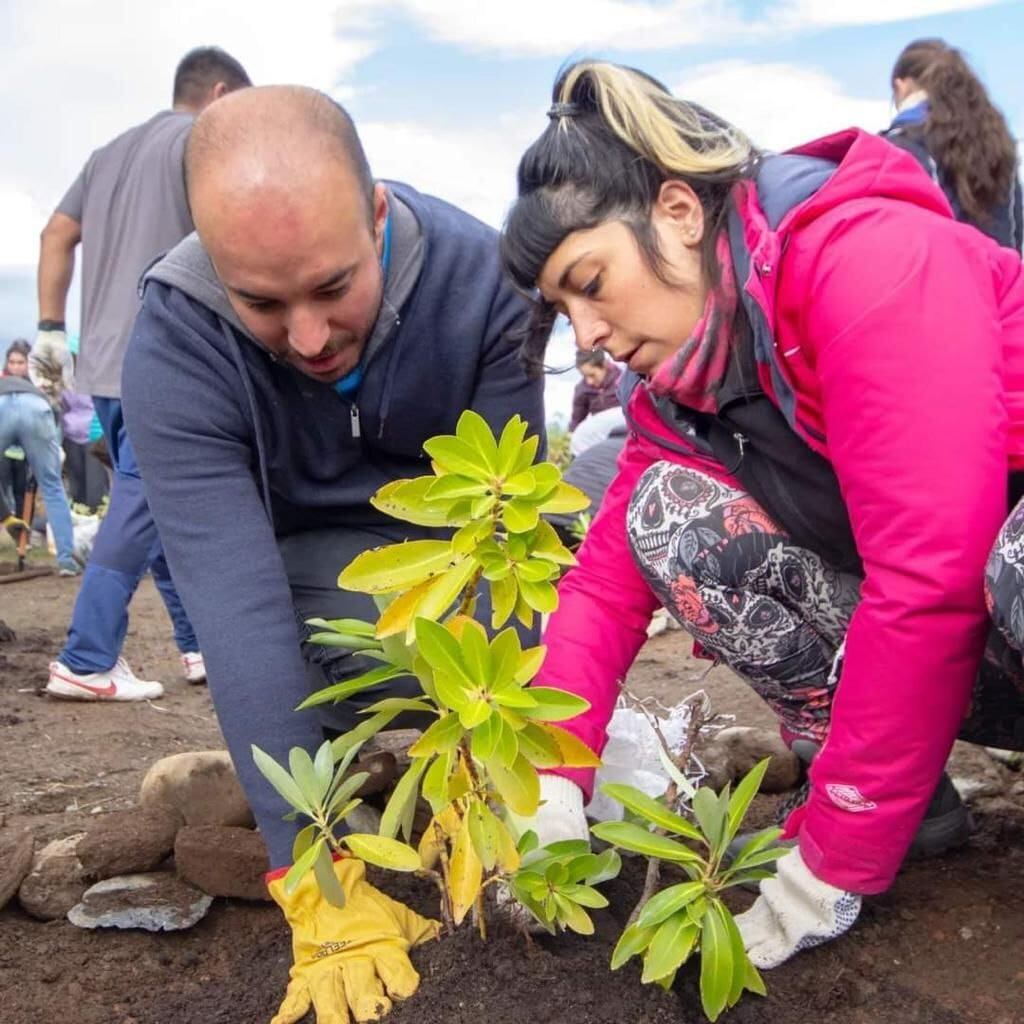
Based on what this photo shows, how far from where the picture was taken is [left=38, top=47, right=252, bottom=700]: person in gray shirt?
139 inches

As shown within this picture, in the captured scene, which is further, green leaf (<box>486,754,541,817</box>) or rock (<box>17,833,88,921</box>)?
rock (<box>17,833,88,921</box>)

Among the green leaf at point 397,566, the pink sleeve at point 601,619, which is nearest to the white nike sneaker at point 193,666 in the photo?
the pink sleeve at point 601,619

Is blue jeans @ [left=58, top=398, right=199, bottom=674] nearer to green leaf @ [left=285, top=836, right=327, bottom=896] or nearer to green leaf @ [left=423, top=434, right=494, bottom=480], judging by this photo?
green leaf @ [left=285, top=836, right=327, bottom=896]

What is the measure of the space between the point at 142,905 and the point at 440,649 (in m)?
0.99

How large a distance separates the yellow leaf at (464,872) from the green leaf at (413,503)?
14.4 inches

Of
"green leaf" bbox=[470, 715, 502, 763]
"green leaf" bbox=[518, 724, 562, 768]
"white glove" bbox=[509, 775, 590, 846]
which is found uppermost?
"green leaf" bbox=[470, 715, 502, 763]

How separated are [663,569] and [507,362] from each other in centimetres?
53

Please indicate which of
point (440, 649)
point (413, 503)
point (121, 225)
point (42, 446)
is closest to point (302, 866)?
point (440, 649)

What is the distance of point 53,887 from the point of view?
1.95 m

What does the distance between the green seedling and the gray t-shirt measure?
272 cm

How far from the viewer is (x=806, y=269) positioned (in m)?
1.47

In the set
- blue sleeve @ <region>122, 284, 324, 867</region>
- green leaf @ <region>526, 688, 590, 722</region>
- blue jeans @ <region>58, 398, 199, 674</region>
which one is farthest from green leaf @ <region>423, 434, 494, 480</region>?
blue jeans @ <region>58, 398, 199, 674</region>

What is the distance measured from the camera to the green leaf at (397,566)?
4.13 feet

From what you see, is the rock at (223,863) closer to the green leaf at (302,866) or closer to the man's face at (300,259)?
the green leaf at (302,866)
